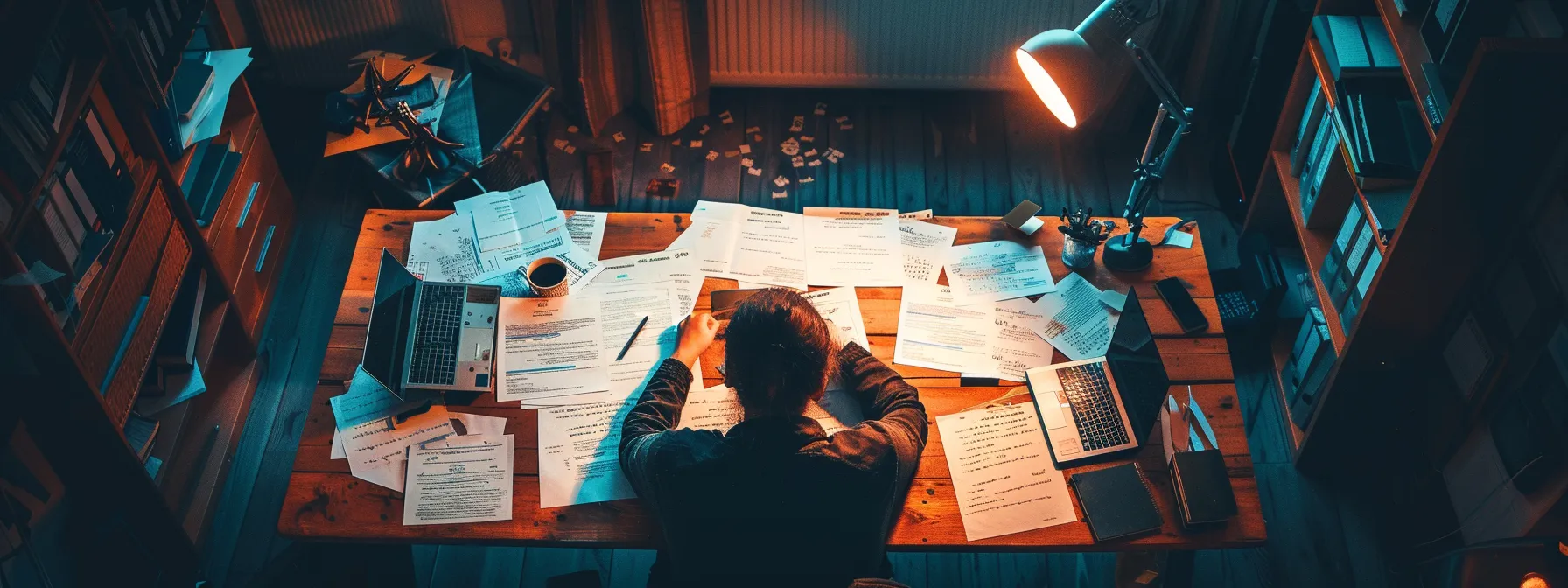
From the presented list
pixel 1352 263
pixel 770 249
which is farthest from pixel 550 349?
pixel 1352 263

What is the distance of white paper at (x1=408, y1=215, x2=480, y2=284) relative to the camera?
2275 millimetres

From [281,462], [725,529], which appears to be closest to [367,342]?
[725,529]

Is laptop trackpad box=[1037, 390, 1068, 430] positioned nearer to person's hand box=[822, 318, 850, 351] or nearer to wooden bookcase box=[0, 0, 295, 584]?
person's hand box=[822, 318, 850, 351]

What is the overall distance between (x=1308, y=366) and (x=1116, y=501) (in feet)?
3.89

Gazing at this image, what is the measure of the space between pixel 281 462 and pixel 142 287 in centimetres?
60

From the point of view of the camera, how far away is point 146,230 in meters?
2.46

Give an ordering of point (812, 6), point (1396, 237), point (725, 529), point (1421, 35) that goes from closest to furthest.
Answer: point (725, 529) < point (1396, 237) < point (1421, 35) < point (812, 6)

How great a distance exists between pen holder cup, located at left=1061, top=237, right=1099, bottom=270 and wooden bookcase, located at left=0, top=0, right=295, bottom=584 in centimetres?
205

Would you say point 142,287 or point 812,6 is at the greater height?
point 812,6

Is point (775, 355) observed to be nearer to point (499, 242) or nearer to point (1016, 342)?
point (1016, 342)

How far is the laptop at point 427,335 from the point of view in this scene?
6.55ft

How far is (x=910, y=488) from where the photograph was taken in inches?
74.7

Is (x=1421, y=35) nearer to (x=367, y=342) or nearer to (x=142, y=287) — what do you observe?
(x=367, y=342)

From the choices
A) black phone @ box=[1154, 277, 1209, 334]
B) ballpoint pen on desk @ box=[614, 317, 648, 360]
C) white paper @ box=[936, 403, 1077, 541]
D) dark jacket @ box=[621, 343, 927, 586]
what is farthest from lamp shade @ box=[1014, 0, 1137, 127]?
ballpoint pen on desk @ box=[614, 317, 648, 360]
